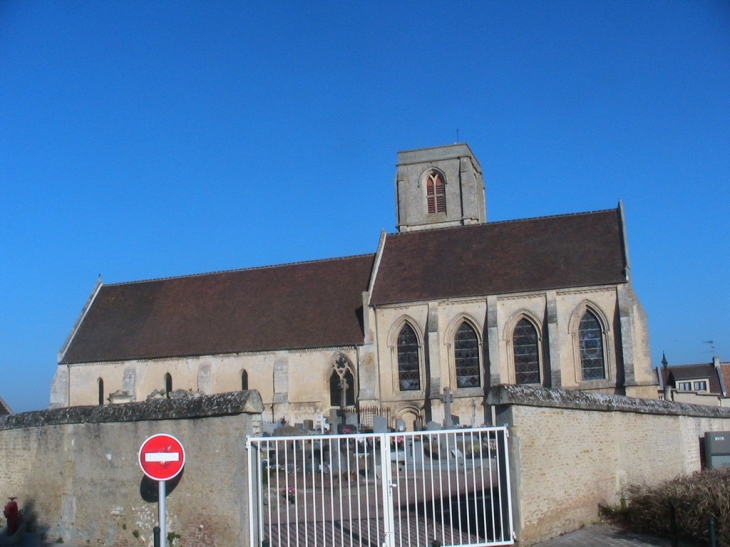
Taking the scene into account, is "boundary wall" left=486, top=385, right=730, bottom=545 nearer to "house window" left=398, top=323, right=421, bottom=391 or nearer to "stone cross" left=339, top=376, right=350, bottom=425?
"house window" left=398, top=323, right=421, bottom=391

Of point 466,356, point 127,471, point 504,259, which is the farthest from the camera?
point 504,259

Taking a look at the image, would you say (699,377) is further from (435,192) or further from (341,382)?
(341,382)

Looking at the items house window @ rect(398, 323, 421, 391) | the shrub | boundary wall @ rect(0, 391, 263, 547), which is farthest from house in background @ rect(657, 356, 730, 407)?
boundary wall @ rect(0, 391, 263, 547)

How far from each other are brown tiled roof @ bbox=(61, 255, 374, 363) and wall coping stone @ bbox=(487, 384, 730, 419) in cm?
2091

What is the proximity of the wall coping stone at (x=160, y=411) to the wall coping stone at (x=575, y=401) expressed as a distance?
3404mm

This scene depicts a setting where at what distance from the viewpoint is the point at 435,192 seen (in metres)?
48.1

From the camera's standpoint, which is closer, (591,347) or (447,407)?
(447,407)

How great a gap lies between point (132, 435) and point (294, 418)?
24.6 meters

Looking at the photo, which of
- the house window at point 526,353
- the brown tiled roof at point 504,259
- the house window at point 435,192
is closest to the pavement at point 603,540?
the house window at point 526,353

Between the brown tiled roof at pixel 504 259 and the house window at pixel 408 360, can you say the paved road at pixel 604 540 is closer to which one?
the brown tiled roof at pixel 504 259

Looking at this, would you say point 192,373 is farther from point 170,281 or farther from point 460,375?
point 460,375

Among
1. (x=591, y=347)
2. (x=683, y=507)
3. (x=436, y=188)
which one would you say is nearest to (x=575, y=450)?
(x=683, y=507)

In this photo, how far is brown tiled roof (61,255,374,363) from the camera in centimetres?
3675

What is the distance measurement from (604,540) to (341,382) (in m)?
24.1
